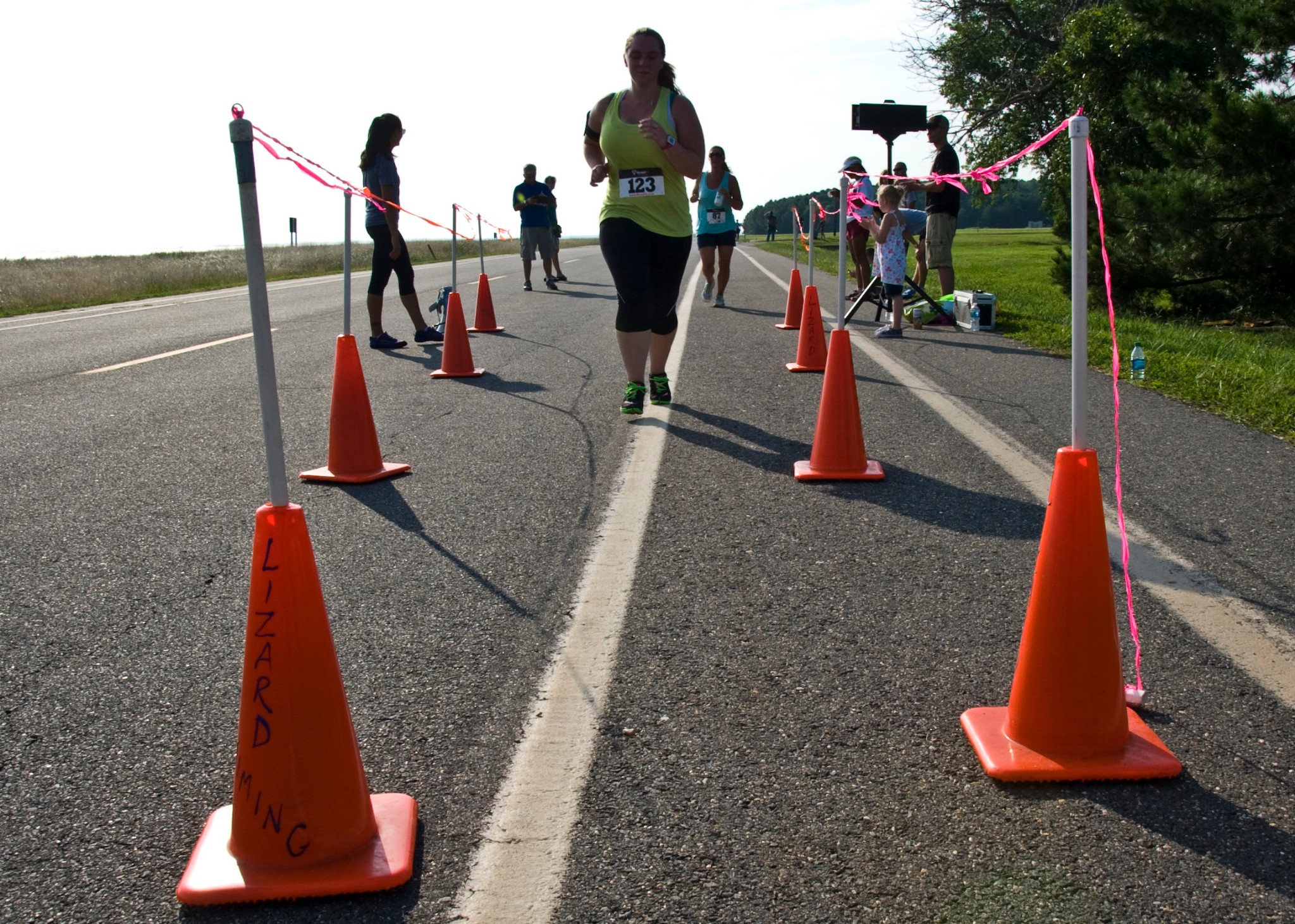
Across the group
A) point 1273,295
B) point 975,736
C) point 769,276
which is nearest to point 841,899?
point 975,736

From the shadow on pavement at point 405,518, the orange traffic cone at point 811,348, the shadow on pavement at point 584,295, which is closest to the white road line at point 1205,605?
the shadow on pavement at point 405,518

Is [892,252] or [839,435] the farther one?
[892,252]

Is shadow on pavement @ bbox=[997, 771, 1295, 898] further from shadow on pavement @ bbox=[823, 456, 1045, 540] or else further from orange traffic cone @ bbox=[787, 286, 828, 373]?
orange traffic cone @ bbox=[787, 286, 828, 373]

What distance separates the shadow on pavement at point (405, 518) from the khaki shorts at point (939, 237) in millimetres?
7898

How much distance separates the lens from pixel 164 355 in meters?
10.5

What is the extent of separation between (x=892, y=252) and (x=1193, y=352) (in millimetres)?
2905

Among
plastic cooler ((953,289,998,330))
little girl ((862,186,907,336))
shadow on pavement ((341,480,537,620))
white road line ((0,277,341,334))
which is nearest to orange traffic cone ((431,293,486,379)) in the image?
shadow on pavement ((341,480,537,620))

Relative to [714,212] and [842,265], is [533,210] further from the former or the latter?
[842,265]

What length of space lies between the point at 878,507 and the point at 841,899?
2.81 m

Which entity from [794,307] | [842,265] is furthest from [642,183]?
[794,307]

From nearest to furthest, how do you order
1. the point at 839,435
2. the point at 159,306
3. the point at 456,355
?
the point at 839,435
the point at 456,355
the point at 159,306

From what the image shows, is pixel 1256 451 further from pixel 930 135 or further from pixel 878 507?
pixel 930 135

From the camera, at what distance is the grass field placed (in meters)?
6.70

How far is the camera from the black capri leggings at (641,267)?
6.45 m
